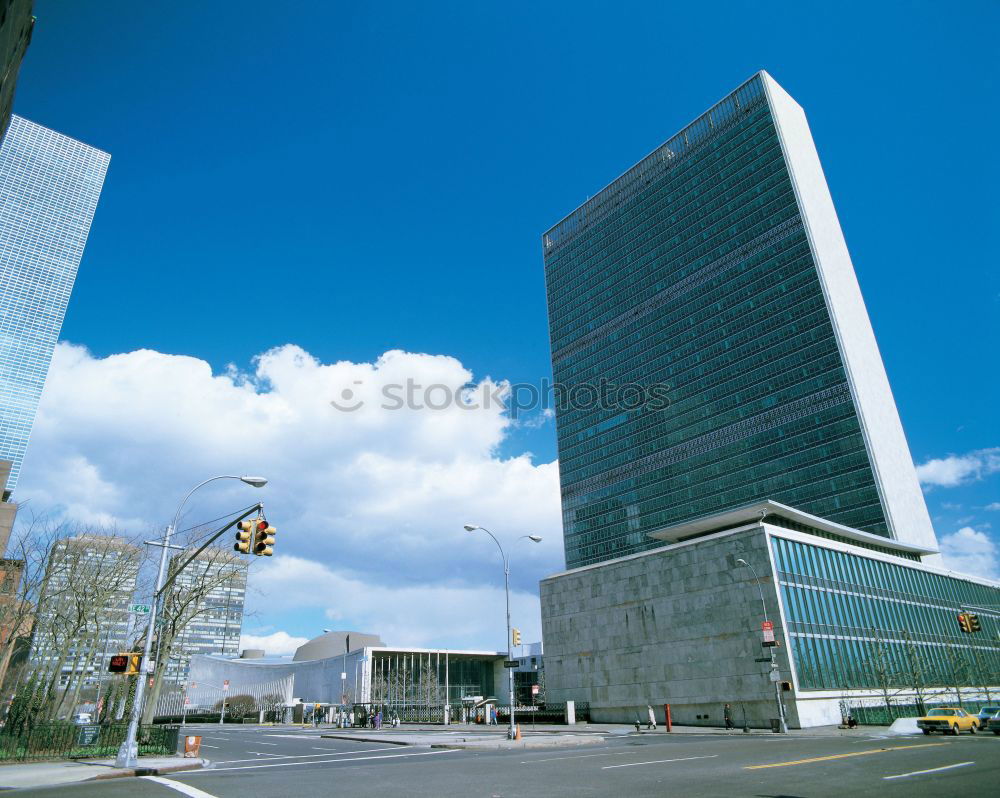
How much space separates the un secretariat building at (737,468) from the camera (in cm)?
5397

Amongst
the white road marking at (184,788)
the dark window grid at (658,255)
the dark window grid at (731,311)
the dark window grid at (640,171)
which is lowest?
the white road marking at (184,788)

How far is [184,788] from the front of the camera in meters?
15.9

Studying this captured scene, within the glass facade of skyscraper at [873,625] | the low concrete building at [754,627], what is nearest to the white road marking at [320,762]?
the low concrete building at [754,627]

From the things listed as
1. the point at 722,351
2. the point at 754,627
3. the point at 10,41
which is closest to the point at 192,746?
the point at 10,41

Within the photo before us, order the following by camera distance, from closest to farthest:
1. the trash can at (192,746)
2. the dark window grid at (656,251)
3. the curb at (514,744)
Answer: the trash can at (192,746) → the curb at (514,744) → the dark window grid at (656,251)

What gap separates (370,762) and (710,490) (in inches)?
4921

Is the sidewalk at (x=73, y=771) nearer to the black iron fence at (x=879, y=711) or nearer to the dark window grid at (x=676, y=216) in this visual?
the black iron fence at (x=879, y=711)

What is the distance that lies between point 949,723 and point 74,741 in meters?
42.9

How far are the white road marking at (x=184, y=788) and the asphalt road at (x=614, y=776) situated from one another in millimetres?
27

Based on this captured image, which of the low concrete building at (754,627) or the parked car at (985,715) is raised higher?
the low concrete building at (754,627)

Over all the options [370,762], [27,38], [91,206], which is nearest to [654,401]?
[370,762]

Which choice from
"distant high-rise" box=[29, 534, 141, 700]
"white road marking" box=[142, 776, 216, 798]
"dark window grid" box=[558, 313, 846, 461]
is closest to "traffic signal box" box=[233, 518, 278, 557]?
"white road marking" box=[142, 776, 216, 798]

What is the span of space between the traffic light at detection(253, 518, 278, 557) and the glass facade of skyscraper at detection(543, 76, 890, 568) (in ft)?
378

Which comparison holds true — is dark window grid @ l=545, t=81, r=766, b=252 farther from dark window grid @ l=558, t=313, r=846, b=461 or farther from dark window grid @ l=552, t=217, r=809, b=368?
dark window grid @ l=558, t=313, r=846, b=461
